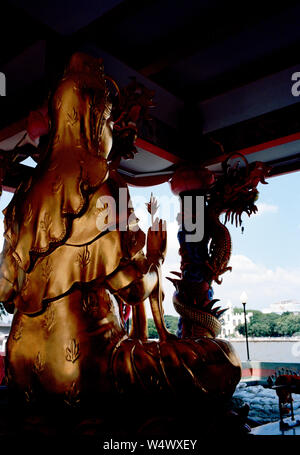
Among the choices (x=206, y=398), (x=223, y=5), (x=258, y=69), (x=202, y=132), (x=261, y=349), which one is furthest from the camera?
(x=261, y=349)

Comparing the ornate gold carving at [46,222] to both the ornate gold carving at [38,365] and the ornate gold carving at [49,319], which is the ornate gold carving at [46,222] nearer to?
the ornate gold carving at [49,319]

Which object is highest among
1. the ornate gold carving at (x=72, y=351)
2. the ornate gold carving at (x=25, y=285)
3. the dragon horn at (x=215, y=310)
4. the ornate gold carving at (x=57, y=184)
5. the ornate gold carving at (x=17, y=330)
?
the ornate gold carving at (x=57, y=184)

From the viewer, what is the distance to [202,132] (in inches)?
160

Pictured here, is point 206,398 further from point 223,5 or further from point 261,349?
point 261,349

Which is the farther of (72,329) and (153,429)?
(72,329)

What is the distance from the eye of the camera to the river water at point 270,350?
19.8 feet

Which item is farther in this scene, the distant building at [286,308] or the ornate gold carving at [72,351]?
the distant building at [286,308]

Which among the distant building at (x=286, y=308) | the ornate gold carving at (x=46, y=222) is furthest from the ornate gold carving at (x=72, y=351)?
the distant building at (x=286, y=308)

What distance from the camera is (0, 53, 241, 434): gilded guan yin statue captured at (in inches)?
33.3

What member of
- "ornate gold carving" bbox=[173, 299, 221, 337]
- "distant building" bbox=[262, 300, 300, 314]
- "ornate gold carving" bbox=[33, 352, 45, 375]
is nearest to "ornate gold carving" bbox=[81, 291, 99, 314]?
"ornate gold carving" bbox=[33, 352, 45, 375]

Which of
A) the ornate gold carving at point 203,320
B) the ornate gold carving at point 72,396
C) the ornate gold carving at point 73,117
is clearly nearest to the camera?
the ornate gold carving at point 72,396

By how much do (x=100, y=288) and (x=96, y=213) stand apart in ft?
0.62
